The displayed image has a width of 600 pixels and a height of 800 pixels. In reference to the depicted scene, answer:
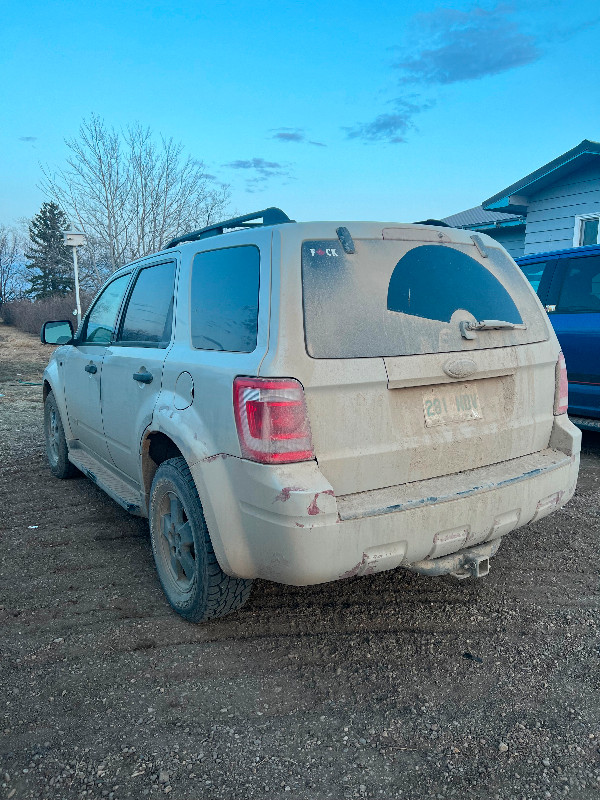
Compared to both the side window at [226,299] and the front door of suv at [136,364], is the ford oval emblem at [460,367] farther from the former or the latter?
the front door of suv at [136,364]

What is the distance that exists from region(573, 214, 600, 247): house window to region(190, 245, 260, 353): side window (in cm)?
993

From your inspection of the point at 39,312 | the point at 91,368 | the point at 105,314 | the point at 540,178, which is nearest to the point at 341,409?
the point at 91,368

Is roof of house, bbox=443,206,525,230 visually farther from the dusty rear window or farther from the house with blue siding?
the dusty rear window

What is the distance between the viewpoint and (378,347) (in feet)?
8.32

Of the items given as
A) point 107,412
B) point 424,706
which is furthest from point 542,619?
point 107,412

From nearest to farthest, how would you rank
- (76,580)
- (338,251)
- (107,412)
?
1. (338,251)
2. (76,580)
3. (107,412)

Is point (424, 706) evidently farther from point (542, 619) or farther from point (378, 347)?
point (378, 347)

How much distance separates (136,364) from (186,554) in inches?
44.9

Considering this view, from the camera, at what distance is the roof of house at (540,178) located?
408 inches

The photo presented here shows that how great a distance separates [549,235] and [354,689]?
36.7ft

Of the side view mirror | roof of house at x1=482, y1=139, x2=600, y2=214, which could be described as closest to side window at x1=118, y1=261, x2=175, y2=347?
the side view mirror

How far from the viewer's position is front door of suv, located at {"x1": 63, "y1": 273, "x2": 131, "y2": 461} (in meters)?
4.18

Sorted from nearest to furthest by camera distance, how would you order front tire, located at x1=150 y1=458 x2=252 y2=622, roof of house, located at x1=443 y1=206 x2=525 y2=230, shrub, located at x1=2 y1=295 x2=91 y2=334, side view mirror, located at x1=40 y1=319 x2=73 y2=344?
front tire, located at x1=150 y1=458 x2=252 y2=622 < side view mirror, located at x1=40 y1=319 x2=73 y2=344 < roof of house, located at x1=443 y1=206 x2=525 y2=230 < shrub, located at x1=2 y1=295 x2=91 y2=334

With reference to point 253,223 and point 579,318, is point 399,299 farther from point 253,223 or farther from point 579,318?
point 579,318
